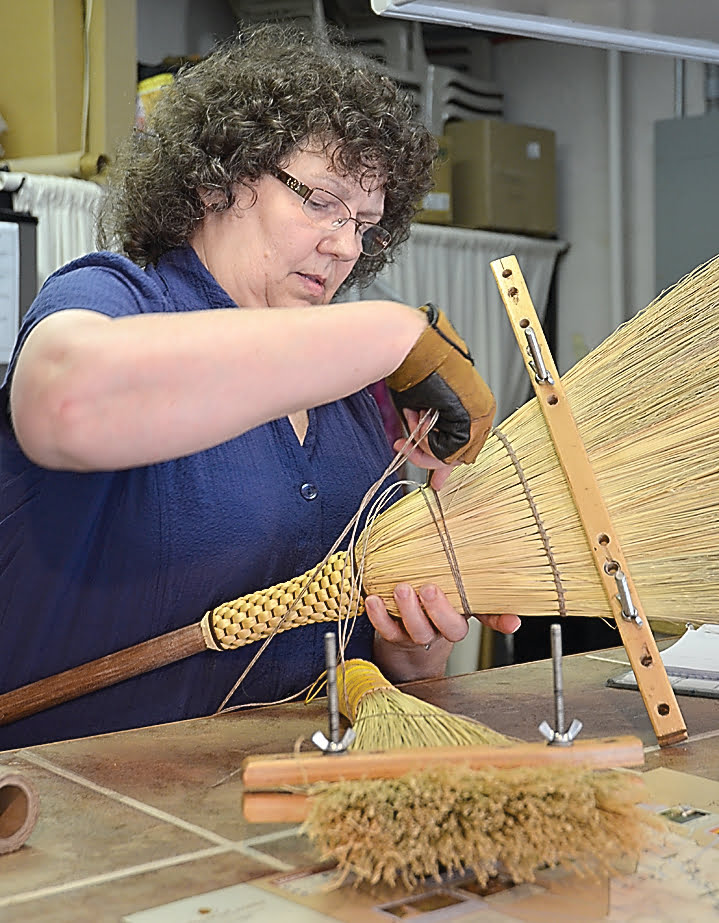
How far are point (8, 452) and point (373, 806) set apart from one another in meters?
0.67

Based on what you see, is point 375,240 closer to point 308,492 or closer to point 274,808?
point 308,492

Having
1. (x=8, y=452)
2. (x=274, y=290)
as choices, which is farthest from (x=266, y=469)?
(x=8, y=452)

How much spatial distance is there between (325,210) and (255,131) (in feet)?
0.43

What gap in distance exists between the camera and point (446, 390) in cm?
117

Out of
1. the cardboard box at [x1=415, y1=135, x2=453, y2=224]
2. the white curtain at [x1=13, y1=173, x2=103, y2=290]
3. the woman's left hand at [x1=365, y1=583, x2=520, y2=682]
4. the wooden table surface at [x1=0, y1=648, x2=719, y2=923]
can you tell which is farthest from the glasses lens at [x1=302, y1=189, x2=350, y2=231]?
the cardboard box at [x1=415, y1=135, x2=453, y2=224]

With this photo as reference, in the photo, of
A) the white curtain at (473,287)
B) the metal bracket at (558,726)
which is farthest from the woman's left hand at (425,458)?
the white curtain at (473,287)

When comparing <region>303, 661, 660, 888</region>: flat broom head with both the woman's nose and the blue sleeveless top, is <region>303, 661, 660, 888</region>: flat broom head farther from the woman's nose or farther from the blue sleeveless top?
the woman's nose

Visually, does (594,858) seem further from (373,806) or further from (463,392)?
Result: (463,392)

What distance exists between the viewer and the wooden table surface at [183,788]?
87 cm

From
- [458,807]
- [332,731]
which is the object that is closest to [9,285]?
[332,731]

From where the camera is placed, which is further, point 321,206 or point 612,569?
point 321,206

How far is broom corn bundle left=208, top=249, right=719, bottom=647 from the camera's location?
4.12 ft

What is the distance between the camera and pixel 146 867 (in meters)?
0.90

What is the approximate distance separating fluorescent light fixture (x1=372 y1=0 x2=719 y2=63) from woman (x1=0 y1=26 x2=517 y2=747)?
0.86 feet
